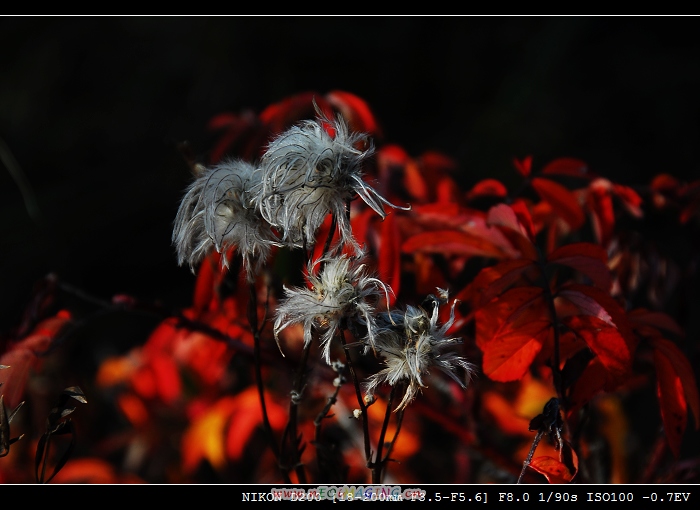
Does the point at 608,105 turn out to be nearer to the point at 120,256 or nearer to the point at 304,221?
the point at 120,256

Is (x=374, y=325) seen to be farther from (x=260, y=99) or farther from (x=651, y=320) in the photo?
(x=260, y=99)

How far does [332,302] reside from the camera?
22.0 inches

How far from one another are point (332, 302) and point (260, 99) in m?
1.64

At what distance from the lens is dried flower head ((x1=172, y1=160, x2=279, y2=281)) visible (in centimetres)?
62

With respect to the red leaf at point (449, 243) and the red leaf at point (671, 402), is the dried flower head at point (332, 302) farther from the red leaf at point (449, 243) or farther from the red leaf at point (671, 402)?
the red leaf at point (671, 402)

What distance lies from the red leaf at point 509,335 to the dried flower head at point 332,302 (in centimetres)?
17

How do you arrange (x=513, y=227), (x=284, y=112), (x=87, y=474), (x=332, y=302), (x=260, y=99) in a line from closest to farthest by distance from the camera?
(x=332, y=302) → (x=513, y=227) → (x=284, y=112) → (x=87, y=474) → (x=260, y=99)

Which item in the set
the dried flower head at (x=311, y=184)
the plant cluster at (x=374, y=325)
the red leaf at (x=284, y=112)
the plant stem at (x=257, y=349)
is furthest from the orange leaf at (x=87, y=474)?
the dried flower head at (x=311, y=184)

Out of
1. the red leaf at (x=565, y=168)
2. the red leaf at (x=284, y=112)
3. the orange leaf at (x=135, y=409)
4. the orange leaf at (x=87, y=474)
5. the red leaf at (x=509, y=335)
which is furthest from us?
the orange leaf at (x=135, y=409)

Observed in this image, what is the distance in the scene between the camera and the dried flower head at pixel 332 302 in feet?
1.84

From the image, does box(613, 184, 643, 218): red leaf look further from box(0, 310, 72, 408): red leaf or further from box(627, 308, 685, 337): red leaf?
box(0, 310, 72, 408): red leaf

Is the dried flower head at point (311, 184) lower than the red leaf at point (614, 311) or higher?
higher

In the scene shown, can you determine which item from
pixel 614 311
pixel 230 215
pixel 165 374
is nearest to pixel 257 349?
pixel 230 215

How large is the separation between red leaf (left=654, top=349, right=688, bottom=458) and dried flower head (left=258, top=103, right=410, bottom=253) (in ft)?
1.19
